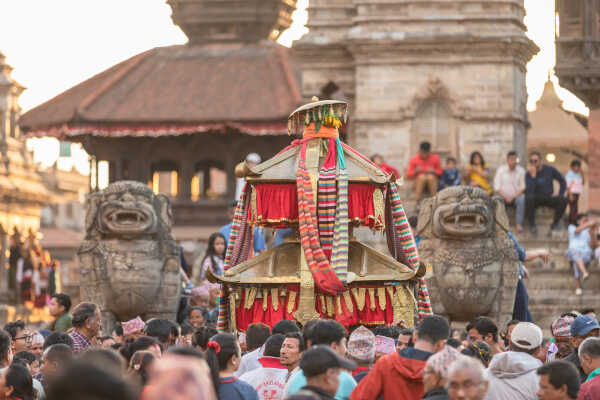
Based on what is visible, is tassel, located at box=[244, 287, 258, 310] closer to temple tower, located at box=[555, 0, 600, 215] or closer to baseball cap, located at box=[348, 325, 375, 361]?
baseball cap, located at box=[348, 325, 375, 361]

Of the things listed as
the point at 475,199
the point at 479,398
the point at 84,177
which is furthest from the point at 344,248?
the point at 84,177

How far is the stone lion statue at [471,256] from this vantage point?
17.6 m

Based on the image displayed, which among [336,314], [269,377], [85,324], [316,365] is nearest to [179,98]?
[336,314]

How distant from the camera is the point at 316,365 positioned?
7938 millimetres

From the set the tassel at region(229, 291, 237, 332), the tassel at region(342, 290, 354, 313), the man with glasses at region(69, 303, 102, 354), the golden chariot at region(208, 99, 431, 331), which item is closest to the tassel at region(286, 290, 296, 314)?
the golden chariot at region(208, 99, 431, 331)

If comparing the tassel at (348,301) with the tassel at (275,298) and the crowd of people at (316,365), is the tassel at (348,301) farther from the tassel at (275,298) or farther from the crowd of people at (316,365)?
the crowd of people at (316,365)

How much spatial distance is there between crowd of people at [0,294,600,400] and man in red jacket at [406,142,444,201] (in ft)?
47.6

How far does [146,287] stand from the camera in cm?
1803

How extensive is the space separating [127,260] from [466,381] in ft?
35.5

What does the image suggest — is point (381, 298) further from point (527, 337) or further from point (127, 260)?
point (127, 260)

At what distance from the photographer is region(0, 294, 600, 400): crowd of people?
5625mm

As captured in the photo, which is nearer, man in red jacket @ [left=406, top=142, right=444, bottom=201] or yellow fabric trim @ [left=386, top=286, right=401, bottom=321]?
yellow fabric trim @ [left=386, top=286, right=401, bottom=321]

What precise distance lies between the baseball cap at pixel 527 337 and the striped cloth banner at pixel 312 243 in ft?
12.1

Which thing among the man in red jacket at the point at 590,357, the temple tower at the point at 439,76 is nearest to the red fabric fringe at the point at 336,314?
the man in red jacket at the point at 590,357
